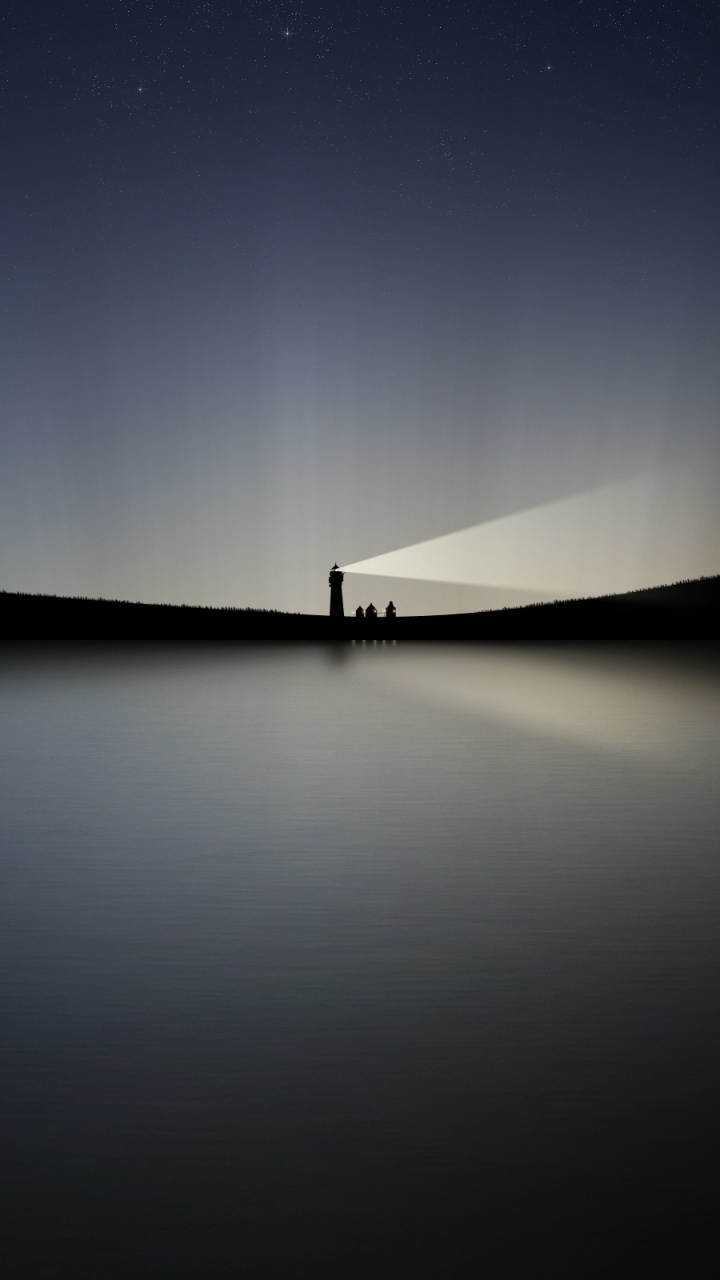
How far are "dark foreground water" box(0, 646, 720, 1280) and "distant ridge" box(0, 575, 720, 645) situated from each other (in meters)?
23.1

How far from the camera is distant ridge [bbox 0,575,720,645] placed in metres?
30.1

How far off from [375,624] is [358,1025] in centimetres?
3029

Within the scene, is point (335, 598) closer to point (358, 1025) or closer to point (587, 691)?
point (587, 691)

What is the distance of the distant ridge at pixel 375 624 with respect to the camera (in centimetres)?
3014

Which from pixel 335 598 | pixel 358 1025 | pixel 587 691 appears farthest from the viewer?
pixel 335 598

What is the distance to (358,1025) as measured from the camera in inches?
112

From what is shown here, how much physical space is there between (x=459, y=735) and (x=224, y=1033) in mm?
6878

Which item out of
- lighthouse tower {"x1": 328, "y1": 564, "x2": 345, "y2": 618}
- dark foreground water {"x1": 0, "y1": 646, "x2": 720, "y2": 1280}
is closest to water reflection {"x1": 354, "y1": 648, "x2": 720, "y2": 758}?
dark foreground water {"x1": 0, "y1": 646, "x2": 720, "y2": 1280}

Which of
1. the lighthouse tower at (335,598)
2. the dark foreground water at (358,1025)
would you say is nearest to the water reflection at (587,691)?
the dark foreground water at (358,1025)

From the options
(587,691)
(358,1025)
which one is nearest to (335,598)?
(587,691)

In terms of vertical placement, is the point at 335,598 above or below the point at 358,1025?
above

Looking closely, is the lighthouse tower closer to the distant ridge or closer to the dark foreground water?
the distant ridge

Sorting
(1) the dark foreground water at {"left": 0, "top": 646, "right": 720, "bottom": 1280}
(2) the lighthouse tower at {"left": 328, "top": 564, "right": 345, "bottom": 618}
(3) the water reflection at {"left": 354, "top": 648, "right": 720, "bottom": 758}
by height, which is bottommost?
(1) the dark foreground water at {"left": 0, "top": 646, "right": 720, "bottom": 1280}

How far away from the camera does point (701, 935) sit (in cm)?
366
